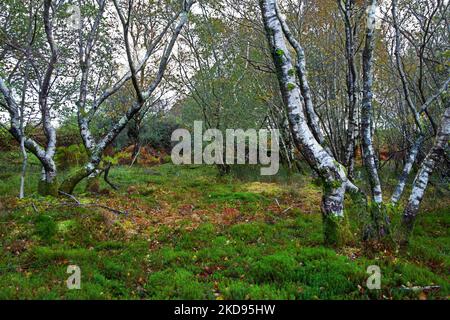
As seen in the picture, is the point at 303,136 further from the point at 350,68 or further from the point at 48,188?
the point at 48,188

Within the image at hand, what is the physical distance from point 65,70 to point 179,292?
12.3 meters

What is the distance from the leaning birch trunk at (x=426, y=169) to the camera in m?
6.13

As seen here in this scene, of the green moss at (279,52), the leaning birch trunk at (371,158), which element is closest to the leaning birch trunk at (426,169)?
the leaning birch trunk at (371,158)

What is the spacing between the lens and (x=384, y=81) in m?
19.2

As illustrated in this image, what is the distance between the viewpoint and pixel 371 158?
7016 mm

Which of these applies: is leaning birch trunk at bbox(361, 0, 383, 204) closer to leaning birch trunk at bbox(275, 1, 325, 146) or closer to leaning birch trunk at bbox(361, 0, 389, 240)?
leaning birch trunk at bbox(361, 0, 389, 240)

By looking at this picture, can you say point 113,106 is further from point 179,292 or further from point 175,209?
point 179,292

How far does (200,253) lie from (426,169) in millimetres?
4915

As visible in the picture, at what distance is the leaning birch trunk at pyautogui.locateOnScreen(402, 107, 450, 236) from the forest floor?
0.66m

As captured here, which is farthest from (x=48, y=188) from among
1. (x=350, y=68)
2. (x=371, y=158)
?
(x=350, y=68)

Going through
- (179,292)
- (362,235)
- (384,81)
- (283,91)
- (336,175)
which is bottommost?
(179,292)

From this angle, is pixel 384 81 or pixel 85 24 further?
pixel 384 81

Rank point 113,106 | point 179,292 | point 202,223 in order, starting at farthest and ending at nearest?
point 113,106
point 202,223
point 179,292
